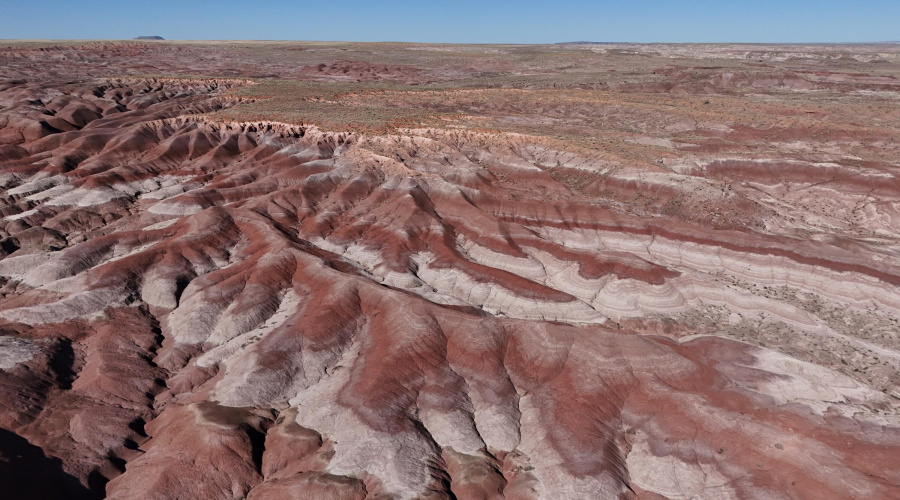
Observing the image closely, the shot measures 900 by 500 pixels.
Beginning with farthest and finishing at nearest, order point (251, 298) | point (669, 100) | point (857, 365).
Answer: point (669, 100)
point (251, 298)
point (857, 365)

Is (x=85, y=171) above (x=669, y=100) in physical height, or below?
below

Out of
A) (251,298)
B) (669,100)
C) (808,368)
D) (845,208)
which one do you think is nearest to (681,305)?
(808,368)

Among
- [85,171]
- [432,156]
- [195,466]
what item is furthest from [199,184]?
[195,466]

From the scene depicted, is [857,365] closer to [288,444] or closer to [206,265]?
[288,444]

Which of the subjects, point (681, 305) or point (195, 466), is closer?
point (195, 466)

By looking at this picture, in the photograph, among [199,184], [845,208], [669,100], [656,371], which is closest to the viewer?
[656,371]

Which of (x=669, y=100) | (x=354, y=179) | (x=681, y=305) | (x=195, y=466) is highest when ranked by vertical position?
(x=669, y=100)
